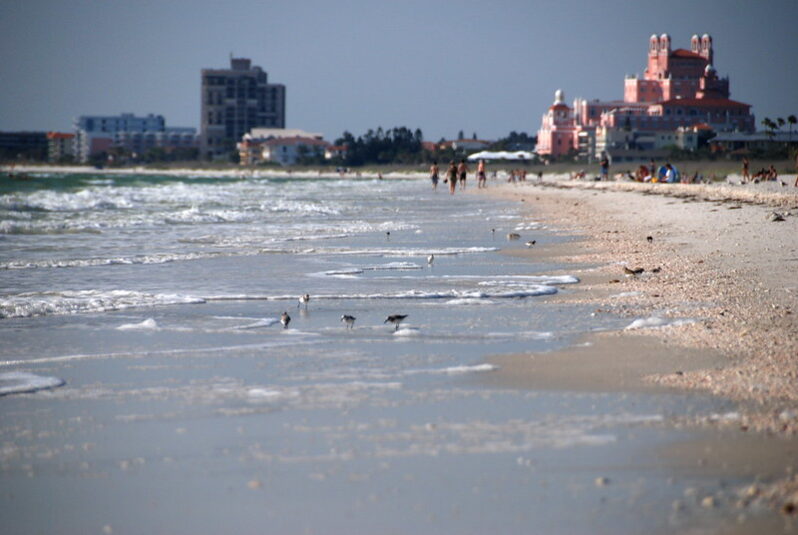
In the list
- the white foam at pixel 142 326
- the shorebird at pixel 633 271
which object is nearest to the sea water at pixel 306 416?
the white foam at pixel 142 326

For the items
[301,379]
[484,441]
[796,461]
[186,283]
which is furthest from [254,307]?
[796,461]

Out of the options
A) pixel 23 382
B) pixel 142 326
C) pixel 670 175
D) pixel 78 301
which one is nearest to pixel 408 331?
pixel 142 326

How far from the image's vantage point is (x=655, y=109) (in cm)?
12575

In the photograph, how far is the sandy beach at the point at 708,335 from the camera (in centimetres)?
461

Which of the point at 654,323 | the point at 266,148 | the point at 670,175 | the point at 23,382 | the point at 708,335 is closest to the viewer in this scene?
the point at 23,382

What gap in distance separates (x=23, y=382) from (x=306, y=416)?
6.56 ft

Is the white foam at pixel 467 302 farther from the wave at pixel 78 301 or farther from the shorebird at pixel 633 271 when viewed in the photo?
the wave at pixel 78 301

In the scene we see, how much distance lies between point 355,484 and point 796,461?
178 centimetres

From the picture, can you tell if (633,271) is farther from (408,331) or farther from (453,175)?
(453,175)

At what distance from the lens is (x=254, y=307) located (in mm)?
9641

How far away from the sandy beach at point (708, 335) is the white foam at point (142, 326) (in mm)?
3005

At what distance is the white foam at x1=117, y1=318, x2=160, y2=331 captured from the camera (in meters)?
8.16

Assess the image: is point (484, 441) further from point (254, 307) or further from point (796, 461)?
A: point (254, 307)

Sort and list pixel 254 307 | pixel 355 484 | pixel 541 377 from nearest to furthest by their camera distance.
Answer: pixel 355 484
pixel 541 377
pixel 254 307
